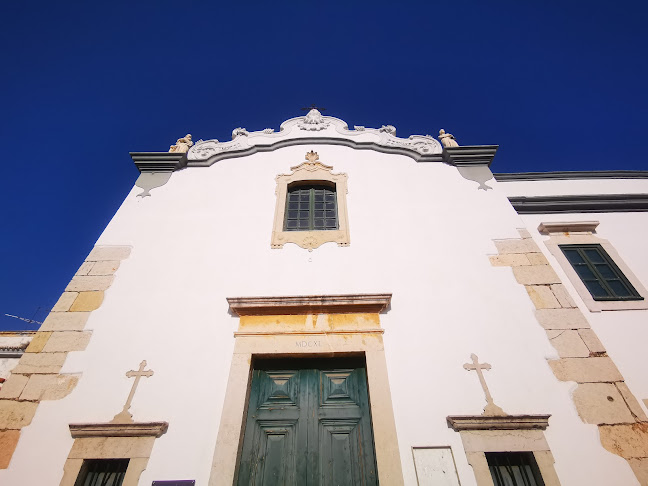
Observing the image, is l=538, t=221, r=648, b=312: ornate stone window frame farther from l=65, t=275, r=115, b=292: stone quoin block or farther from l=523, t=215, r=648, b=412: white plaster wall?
l=65, t=275, r=115, b=292: stone quoin block

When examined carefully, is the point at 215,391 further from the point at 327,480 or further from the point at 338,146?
the point at 338,146

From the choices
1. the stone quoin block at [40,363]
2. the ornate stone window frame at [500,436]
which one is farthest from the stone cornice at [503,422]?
the stone quoin block at [40,363]

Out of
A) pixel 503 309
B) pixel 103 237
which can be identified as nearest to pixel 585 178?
pixel 503 309

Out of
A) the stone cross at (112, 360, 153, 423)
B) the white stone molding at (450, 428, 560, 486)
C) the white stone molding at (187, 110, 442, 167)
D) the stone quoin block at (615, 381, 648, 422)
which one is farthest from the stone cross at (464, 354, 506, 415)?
the white stone molding at (187, 110, 442, 167)

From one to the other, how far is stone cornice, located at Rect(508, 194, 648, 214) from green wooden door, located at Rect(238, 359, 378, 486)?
5048mm

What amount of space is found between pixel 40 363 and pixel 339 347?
373 cm

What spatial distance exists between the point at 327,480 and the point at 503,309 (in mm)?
3091

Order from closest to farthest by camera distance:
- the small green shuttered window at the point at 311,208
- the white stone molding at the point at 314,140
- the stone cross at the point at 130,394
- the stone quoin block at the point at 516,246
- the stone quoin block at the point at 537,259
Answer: the stone cross at the point at 130,394
the stone quoin block at the point at 537,259
the stone quoin block at the point at 516,246
the small green shuttered window at the point at 311,208
the white stone molding at the point at 314,140

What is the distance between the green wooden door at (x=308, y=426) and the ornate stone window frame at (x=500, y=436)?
39.9 inches

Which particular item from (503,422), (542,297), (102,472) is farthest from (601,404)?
(102,472)

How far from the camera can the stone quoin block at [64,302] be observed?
15.8 feet

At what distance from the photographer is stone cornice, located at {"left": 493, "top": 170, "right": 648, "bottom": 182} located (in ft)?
26.8

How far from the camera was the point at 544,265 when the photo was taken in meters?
5.19

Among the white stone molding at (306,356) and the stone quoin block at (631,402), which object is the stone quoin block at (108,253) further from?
the stone quoin block at (631,402)
